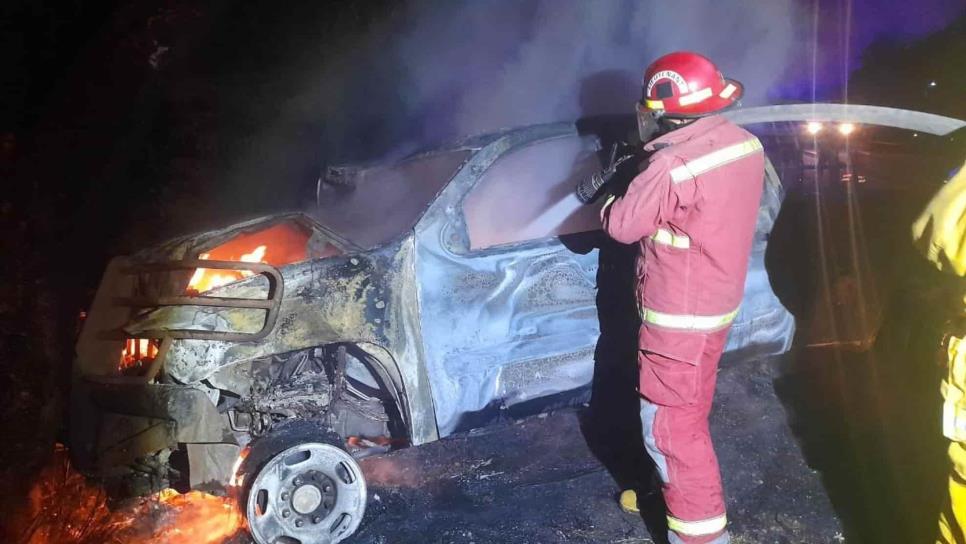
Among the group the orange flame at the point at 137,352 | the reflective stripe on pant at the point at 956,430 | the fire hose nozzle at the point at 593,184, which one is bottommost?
the reflective stripe on pant at the point at 956,430

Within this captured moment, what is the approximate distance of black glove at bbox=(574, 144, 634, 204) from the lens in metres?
3.07

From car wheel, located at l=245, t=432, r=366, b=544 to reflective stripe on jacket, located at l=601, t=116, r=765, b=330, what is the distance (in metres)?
1.69

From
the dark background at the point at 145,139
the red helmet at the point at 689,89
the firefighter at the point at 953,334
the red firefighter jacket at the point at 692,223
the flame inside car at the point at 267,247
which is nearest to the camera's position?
the firefighter at the point at 953,334

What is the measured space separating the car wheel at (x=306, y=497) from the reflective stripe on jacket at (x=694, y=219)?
1.69m

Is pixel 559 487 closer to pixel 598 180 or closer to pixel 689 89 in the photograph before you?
pixel 598 180

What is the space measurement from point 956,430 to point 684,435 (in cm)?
103

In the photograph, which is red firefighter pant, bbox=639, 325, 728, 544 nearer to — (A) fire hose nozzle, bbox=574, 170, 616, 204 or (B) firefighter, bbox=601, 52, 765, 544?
(B) firefighter, bbox=601, 52, 765, 544

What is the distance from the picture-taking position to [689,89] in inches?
105

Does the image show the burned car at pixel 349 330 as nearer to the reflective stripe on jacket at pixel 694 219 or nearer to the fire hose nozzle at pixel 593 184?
the fire hose nozzle at pixel 593 184

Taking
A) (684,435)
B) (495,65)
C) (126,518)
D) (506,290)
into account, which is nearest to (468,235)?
→ (506,290)

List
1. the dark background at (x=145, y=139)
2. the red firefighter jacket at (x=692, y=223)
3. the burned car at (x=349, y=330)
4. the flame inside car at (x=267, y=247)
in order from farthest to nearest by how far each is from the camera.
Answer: the dark background at (x=145, y=139)
the flame inside car at (x=267, y=247)
the burned car at (x=349, y=330)
the red firefighter jacket at (x=692, y=223)

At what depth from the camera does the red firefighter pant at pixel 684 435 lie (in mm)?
2658

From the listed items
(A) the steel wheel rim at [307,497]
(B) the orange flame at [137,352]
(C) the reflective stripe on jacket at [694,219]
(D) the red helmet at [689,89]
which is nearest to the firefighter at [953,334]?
(C) the reflective stripe on jacket at [694,219]

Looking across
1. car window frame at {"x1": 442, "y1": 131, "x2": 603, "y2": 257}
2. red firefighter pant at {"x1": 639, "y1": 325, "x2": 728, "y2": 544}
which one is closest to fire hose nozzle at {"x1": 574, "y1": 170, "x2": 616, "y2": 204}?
car window frame at {"x1": 442, "y1": 131, "x2": 603, "y2": 257}
